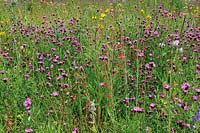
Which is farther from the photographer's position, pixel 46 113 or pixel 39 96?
pixel 39 96

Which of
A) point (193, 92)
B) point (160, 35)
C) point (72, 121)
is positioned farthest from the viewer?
point (160, 35)

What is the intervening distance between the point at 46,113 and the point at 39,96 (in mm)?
236

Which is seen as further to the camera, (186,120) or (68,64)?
(68,64)

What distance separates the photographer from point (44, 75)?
130 inches

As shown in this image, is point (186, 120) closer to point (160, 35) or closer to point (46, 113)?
point (46, 113)

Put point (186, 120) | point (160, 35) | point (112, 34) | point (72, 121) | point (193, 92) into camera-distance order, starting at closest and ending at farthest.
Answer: point (186, 120) < point (193, 92) < point (72, 121) < point (160, 35) < point (112, 34)

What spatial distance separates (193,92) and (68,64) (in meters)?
1.39

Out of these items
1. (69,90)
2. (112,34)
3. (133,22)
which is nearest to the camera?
(69,90)

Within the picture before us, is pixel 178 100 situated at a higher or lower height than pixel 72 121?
higher

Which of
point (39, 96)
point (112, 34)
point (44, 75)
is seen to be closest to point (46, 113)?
point (39, 96)

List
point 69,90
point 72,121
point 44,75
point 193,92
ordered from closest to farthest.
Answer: point 193,92, point 72,121, point 69,90, point 44,75

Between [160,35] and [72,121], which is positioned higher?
[160,35]

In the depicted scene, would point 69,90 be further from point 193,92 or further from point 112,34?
point 112,34

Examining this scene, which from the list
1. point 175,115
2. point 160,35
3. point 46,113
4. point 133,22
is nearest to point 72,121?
point 46,113
